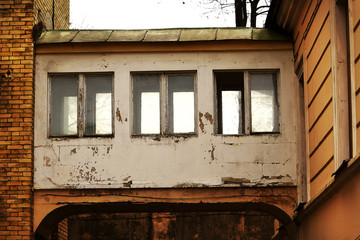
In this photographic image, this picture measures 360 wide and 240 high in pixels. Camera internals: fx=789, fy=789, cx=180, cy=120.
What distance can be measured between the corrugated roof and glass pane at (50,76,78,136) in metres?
0.82

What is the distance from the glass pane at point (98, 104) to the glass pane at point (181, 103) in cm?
122

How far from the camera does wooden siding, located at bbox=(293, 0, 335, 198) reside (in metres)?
11.6

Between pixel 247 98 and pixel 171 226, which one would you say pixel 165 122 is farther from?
pixel 171 226

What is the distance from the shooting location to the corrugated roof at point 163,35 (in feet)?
51.6

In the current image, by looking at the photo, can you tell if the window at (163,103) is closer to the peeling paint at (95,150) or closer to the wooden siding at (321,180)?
the peeling paint at (95,150)

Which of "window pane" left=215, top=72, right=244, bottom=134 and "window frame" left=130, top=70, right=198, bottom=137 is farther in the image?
"window pane" left=215, top=72, right=244, bottom=134

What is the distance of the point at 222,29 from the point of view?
636 inches

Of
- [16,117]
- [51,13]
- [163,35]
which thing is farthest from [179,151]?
[51,13]

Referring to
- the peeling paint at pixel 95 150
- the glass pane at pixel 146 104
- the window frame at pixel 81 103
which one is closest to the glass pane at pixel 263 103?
the glass pane at pixel 146 104

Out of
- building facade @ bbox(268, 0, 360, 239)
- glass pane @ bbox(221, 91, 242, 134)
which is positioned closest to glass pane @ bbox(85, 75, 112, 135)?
glass pane @ bbox(221, 91, 242, 134)

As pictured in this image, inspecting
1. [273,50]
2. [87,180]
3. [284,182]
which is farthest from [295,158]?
[87,180]

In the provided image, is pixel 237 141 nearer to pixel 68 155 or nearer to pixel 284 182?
pixel 284 182

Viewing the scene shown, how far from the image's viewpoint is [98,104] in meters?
15.8

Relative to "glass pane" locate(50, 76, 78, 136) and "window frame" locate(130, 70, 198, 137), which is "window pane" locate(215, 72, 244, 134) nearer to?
"window frame" locate(130, 70, 198, 137)
